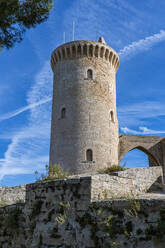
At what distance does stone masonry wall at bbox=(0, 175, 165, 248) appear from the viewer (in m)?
5.51

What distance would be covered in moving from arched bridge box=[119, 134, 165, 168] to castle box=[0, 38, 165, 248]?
3.16 m

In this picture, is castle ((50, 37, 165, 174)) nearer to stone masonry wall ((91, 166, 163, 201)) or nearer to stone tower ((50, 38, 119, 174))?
stone tower ((50, 38, 119, 174))

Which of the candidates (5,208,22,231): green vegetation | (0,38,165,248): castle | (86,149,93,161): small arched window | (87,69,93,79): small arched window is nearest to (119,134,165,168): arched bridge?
(0,38,165,248): castle

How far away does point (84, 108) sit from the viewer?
707 inches

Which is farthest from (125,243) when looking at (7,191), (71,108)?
(71,108)

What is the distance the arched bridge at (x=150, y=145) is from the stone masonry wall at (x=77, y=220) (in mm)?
14179

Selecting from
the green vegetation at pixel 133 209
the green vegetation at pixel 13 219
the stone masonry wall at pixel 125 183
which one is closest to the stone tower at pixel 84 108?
the stone masonry wall at pixel 125 183

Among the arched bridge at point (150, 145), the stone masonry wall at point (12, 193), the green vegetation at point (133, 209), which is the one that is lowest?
the green vegetation at point (133, 209)

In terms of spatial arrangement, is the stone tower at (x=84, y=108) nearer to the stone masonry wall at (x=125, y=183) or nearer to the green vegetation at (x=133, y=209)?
the stone masonry wall at (x=125, y=183)

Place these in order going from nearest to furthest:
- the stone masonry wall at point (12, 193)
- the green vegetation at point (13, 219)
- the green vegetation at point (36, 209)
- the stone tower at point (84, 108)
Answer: the green vegetation at point (36, 209) → the green vegetation at point (13, 219) → the stone masonry wall at point (12, 193) → the stone tower at point (84, 108)

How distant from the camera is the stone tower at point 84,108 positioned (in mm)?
17203

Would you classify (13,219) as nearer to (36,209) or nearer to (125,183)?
(36,209)

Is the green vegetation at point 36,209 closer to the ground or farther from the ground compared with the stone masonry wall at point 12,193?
closer to the ground

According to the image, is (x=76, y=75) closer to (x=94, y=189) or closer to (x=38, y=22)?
(x=38, y=22)
